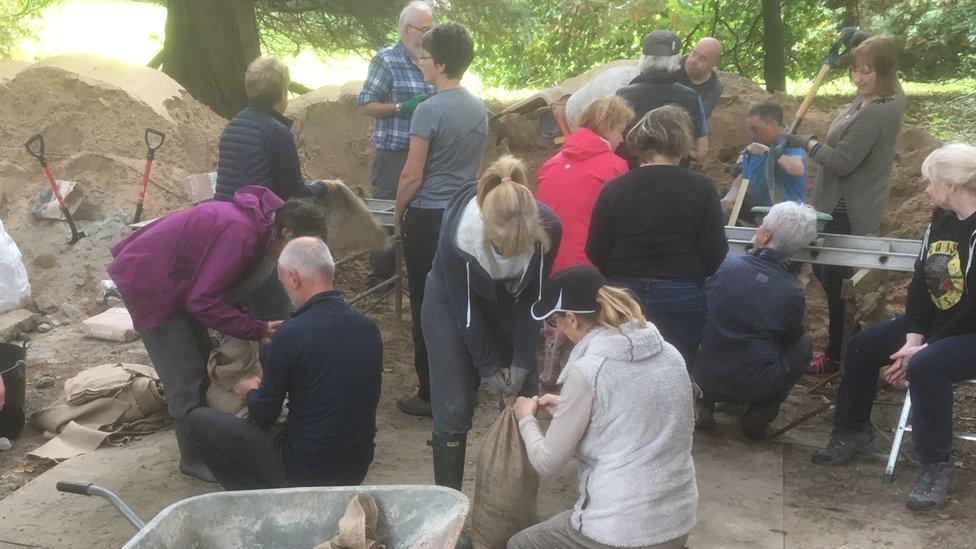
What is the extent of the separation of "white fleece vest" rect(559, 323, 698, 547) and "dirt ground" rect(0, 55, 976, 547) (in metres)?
1.24

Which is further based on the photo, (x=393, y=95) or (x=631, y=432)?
(x=393, y=95)

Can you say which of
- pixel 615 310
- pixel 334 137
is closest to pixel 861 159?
pixel 615 310

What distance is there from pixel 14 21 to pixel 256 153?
10.3 metres

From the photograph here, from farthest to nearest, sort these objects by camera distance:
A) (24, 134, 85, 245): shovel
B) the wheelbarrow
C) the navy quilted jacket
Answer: (24, 134, 85, 245): shovel
the navy quilted jacket
the wheelbarrow

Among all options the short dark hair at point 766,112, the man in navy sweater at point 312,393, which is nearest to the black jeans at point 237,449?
the man in navy sweater at point 312,393

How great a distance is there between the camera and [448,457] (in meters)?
3.69

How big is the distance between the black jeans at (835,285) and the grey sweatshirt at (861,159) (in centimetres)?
7

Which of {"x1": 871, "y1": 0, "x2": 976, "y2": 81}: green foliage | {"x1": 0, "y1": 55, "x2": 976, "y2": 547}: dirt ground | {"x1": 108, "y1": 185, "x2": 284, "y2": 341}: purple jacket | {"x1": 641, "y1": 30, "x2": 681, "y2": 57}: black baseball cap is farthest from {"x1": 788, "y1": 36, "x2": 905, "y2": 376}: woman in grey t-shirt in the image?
{"x1": 871, "y1": 0, "x2": 976, "y2": 81}: green foliage

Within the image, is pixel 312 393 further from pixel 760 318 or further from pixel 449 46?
pixel 760 318

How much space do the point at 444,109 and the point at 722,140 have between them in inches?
164

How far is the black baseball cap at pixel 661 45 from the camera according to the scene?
5293 millimetres

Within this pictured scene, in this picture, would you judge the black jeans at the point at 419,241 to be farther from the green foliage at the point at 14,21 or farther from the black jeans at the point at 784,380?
the green foliage at the point at 14,21

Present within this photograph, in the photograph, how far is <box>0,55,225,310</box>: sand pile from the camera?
22.8 ft

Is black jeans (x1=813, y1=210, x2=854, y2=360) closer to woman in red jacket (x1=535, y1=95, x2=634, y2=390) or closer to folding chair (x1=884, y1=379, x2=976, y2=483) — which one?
folding chair (x1=884, y1=379, x2=976, y2=483)
